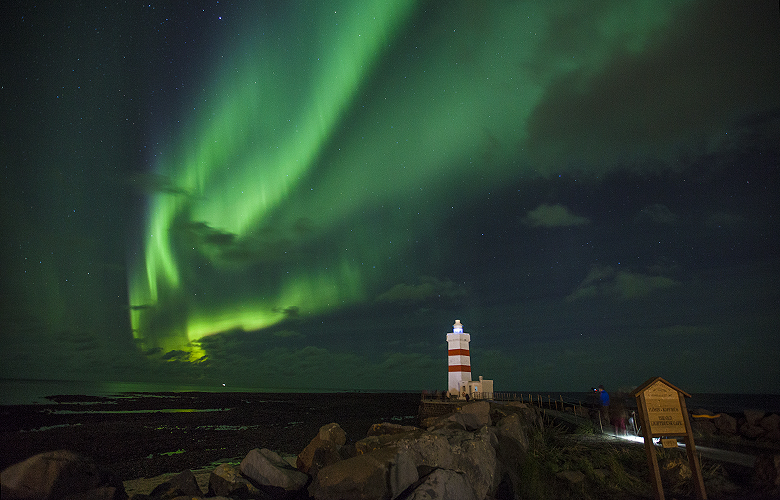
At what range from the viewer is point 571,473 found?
10.5 metres

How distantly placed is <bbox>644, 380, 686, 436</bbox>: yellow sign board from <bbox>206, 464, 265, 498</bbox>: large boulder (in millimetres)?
8690

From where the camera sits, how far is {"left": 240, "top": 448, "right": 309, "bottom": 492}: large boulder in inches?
366

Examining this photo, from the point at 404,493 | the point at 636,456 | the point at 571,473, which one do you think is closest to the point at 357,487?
the point at 404,493

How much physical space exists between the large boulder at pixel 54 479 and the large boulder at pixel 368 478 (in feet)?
13.1

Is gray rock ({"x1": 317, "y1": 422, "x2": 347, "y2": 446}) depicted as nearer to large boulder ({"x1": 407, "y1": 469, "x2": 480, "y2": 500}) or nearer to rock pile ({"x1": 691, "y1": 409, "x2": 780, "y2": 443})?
large boulder ({"x1": 407, "y1": 469, "x2": 480, "y2": 500})

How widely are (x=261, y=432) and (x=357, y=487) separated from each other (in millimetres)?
23451

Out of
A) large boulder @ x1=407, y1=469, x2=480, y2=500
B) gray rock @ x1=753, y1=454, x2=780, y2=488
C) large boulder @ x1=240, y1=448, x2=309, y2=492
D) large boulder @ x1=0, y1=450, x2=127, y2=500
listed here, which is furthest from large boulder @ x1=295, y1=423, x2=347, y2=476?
gray rock @ x1=753, y1=454, x2=780, y2=488

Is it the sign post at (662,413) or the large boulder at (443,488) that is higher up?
the sign post at (662,413)

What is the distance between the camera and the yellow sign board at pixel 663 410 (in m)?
9.28

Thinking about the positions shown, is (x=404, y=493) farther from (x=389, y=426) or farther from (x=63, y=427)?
(x=63, y=427)

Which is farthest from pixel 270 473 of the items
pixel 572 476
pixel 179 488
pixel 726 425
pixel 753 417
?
pixel 753 417

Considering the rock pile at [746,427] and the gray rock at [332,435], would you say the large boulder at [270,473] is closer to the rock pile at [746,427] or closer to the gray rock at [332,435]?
the gray rock at [332,435]

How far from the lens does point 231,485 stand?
895 centimetres

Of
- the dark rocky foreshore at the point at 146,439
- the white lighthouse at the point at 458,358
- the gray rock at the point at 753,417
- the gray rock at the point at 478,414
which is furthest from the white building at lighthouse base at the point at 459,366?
the gray rock at the point at 753,417
